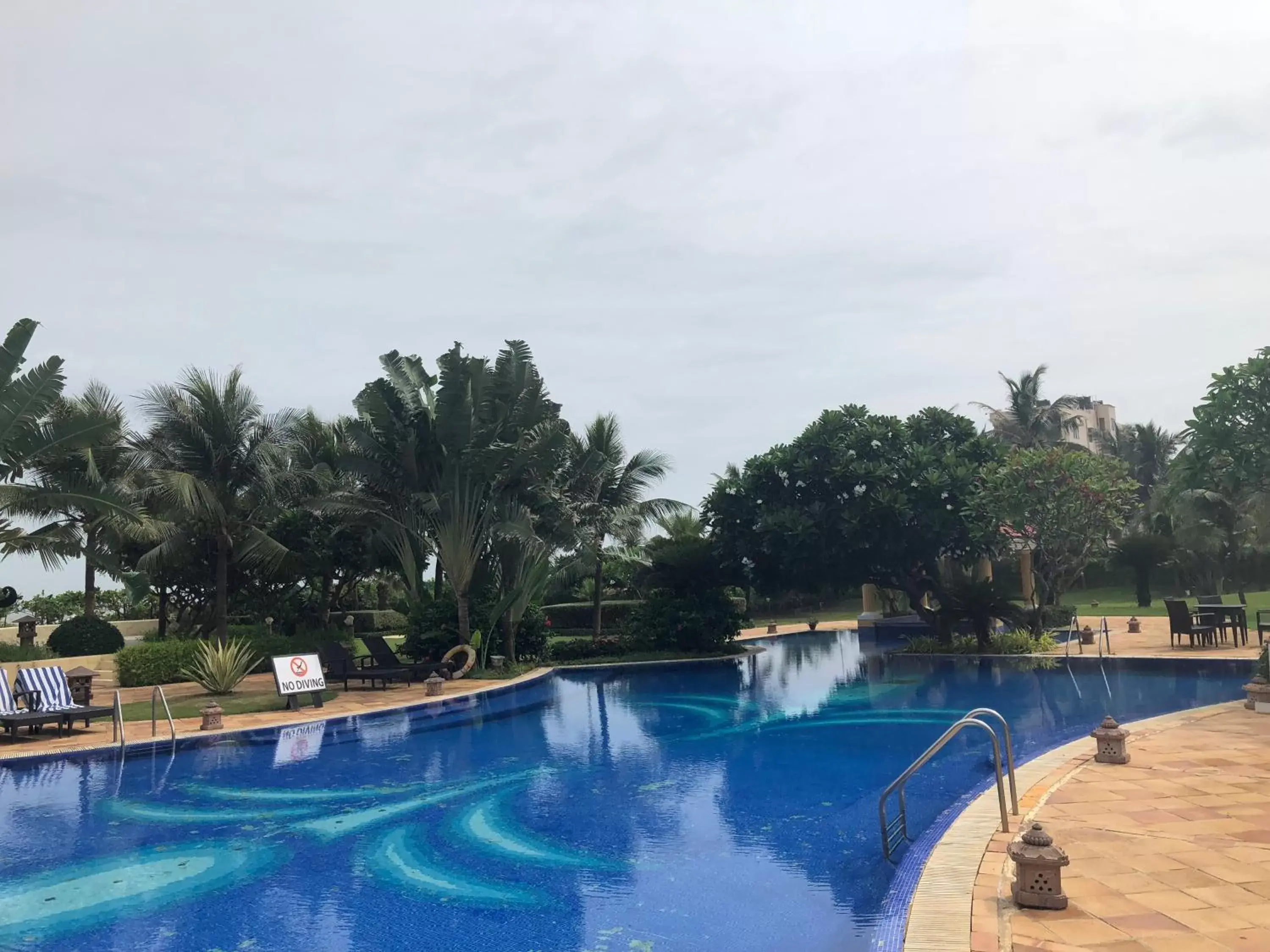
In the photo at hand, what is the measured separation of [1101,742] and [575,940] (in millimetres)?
5992

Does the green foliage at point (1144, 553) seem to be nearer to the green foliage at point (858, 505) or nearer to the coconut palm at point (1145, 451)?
the coconut palm at point (1145, 451)

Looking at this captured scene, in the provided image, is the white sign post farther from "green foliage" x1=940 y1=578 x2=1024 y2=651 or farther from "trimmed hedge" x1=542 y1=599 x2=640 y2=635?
"trimmed hedge" x1=542 y1=599 x2=640 y2=635

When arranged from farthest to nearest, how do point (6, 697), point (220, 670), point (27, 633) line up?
point (27, 633)
point (220, 670)
point (6, 697)

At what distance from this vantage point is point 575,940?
5934 millimetres

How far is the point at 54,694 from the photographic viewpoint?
13961 mm

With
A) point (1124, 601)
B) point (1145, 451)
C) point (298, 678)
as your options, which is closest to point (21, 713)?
point (298, 678)

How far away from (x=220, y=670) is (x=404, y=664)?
153 inches

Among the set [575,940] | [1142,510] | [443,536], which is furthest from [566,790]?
[1142,510]

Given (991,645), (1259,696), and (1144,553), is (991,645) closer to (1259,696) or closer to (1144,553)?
(1259,696)

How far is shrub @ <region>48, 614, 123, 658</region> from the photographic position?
70.0 ft

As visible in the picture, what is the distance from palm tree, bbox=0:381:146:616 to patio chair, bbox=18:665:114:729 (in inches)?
161

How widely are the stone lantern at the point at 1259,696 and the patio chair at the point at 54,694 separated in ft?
51.4

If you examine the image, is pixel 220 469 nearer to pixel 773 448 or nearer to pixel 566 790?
pixel 773 448

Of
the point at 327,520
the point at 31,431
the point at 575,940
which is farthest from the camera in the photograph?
the point at 327,520
